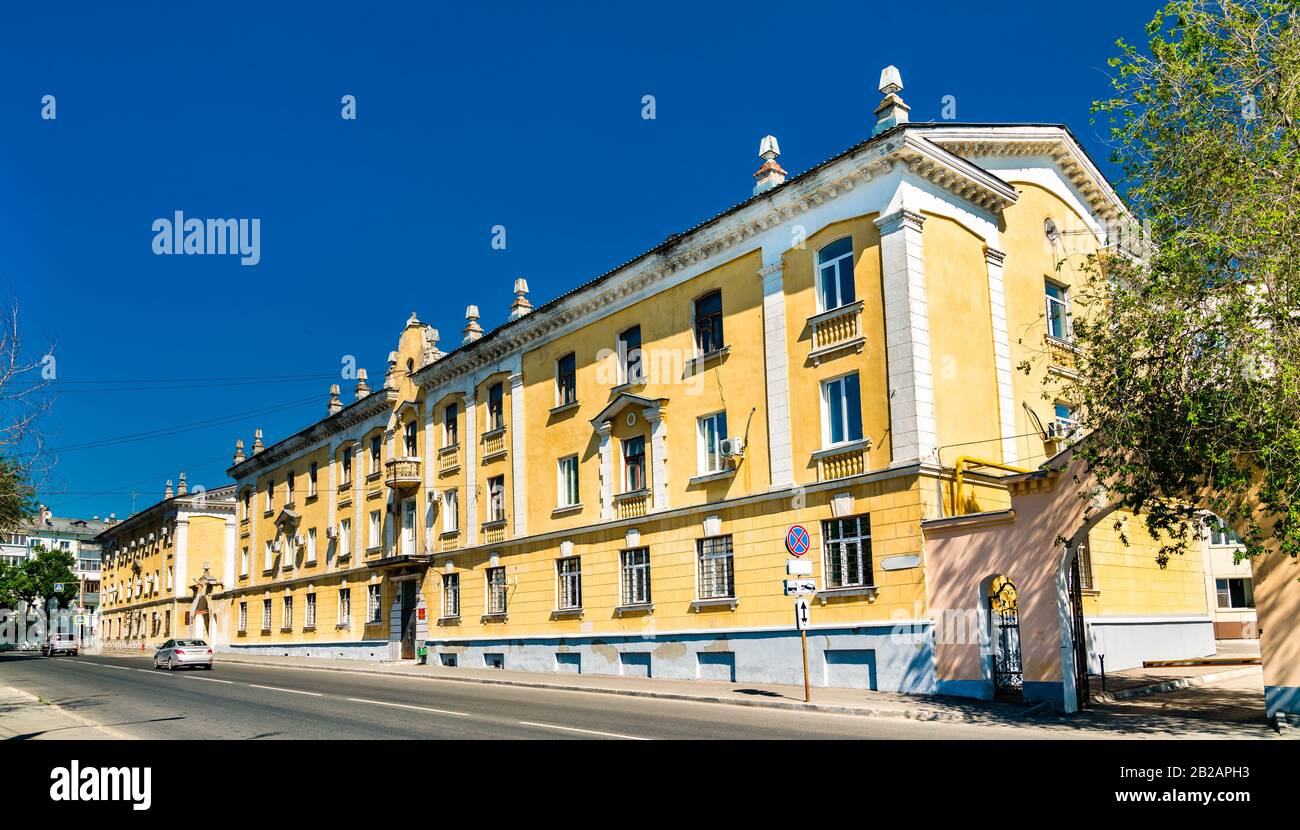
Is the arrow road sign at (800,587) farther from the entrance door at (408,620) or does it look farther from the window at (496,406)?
the entrance door at (408,620)

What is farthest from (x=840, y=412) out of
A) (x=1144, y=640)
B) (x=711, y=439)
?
(x=1144, y=640)

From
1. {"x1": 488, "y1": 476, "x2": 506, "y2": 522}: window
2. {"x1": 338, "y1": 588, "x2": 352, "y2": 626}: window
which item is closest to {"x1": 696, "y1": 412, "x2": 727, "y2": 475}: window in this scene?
{"x1": 488, "y1": 476, "x2": 506, "y2": 522}: window

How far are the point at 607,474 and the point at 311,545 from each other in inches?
985

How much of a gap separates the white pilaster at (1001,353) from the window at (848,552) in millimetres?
4355

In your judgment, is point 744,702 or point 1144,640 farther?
point 1144,640

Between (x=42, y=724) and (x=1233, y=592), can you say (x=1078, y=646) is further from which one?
(x=1233, y=592)

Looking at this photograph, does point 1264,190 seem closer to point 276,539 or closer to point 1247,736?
point 1247,736

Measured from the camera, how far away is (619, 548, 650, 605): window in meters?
27.8

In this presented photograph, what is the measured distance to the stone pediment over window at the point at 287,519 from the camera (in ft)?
167

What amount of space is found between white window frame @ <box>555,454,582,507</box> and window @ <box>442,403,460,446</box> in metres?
7.46

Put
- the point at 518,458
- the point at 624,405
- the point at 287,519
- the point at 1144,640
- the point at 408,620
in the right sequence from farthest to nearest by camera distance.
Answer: the point at 287,519, the point at 408,620, the point at 518,458, the point at 624,405, the point at 1144,640

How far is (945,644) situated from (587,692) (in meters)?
9.09

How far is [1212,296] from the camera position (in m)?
14.3
